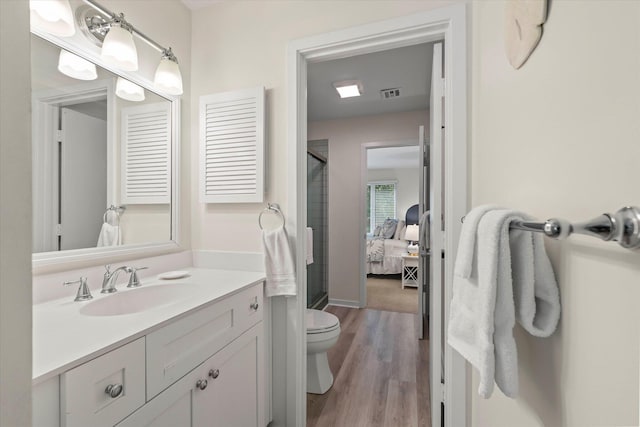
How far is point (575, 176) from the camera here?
508 mm

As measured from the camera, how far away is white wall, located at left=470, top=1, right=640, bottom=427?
0.38m

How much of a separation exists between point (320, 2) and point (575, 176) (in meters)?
1.50

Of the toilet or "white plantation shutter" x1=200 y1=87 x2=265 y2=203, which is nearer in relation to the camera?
"white plantation shutter" x1=200 y1=87 x2=265 y2=203

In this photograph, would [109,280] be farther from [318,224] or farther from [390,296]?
[390,296]

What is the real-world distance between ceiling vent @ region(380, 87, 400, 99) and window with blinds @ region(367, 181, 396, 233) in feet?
15.4

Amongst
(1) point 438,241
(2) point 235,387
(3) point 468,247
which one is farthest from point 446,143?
(2) point 235,387

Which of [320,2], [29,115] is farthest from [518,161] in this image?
[320,2]

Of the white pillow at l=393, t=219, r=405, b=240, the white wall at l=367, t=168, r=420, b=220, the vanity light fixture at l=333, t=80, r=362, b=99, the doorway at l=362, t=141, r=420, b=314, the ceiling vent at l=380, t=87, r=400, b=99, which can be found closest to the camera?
the vanity light fixture at l=333, t=80, r=362, b=99

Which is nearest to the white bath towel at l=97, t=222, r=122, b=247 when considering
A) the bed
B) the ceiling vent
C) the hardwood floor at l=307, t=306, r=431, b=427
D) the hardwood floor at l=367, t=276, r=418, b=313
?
the hardwood floor at l=307, t=306, r=431, b=427

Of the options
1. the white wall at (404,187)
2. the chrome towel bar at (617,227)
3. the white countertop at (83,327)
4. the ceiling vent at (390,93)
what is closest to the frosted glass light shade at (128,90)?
the white countertop at (83,327)

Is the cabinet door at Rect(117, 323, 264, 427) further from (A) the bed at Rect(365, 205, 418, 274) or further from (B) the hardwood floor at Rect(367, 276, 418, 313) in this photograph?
(A) the bed at Rect(365, 205, 418, 274)

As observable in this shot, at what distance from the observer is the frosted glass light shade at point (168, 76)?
1494 millimetres

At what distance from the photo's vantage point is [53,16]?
1.07 m

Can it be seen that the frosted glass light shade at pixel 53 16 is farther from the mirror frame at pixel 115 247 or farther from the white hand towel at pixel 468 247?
the white hand towel at pixel 468 247
